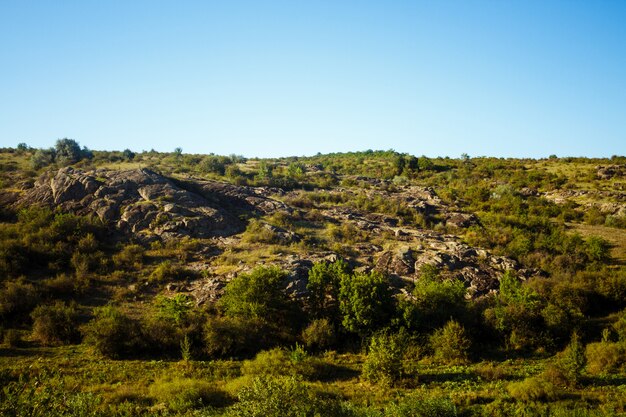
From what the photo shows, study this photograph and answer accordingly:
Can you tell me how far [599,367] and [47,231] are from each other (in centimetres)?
3627

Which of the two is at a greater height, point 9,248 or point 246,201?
point 246,201

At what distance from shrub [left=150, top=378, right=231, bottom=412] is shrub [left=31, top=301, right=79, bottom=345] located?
790 cm

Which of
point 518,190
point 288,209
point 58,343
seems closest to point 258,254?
point 288,209

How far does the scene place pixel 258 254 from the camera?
94.1ft

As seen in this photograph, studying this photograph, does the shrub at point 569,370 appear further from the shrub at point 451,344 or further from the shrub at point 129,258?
the shrub at point 129,258

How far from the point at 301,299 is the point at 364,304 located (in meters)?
4.24

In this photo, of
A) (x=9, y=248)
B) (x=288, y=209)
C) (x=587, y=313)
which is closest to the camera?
(x=587, y=313)

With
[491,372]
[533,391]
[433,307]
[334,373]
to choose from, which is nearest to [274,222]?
[433,307]

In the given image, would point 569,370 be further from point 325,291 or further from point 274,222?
point 274,222

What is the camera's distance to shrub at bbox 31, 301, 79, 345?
18969mm

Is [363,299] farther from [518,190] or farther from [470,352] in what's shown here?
[518,190]

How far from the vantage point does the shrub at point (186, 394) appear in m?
13.2

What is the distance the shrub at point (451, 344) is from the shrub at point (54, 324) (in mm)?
19496

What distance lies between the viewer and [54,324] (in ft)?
63.2
